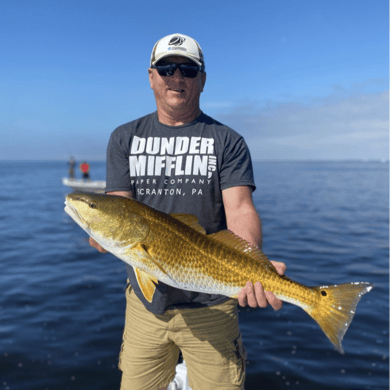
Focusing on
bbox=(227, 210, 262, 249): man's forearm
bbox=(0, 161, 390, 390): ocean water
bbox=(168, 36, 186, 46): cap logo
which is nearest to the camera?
bbox=(227, 210, 262, 249): man's forearm

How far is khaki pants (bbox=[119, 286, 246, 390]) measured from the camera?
12.6ft

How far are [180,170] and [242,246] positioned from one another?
1242 millimetres

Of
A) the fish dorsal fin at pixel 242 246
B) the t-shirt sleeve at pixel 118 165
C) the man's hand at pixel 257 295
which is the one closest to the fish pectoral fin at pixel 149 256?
the fish dorsal fin at pixel 242 246

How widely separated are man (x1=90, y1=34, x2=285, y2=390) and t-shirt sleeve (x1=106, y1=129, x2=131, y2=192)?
1cm

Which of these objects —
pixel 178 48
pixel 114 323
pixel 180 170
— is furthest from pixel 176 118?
pixel 114 323

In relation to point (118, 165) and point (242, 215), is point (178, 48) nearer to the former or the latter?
point (118, 165)

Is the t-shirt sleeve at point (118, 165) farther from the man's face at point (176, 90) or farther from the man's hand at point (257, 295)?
the man's hand at point (257, 295)

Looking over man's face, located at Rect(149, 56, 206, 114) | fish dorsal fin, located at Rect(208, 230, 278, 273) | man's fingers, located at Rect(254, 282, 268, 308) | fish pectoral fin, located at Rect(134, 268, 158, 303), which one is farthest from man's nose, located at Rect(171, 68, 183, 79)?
man's fingers, located at Rect(254, 282, 268, 308)

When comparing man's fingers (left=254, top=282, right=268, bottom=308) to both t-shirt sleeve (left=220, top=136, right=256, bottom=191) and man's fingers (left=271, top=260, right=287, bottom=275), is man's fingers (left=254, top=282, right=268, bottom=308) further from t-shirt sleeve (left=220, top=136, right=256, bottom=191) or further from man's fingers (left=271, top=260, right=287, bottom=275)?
t-shirt sleeve (left=220, top=136, right=256, bottom=191)

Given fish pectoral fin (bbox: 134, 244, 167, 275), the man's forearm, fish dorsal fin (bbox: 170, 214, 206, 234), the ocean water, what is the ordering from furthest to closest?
the ocean water, the man's forearm, fish dorsal fin (bbox: 170, 214, 206, 234), fish pectoral fin (bbox: 134, 244, 167, 275)

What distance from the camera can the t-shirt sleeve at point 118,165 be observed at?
392 centimetres

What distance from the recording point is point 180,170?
3.89 m

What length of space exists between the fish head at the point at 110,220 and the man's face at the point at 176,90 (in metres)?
1.43

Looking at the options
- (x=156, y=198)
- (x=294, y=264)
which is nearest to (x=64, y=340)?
(x=156, y=198)
